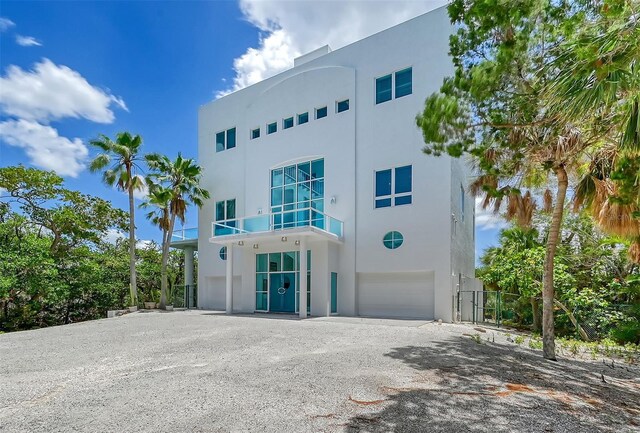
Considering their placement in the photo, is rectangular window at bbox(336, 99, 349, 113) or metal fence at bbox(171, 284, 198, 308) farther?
metal fence at bbox(171, 284, 198, 308)

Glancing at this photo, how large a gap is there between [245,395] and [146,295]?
880 inches

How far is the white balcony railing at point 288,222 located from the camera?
14986mm

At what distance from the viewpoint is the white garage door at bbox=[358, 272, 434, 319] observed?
47.9ft

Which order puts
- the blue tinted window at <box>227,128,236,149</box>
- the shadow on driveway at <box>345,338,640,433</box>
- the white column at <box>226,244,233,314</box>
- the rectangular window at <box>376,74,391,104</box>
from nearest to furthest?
the shadow on driveway at <box>345,338,640,433</box> → the rectangular window at <box>376,74,391,104</box> → the white column at <box>226,244,233,314</box> → the blue tinted window at <box>227,128,236,149</box>

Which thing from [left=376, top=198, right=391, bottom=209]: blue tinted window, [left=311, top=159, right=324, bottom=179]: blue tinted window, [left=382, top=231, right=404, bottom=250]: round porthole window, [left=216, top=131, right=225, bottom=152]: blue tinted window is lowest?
[left=382, top=231, right=404, bottom=250]: round porthole window

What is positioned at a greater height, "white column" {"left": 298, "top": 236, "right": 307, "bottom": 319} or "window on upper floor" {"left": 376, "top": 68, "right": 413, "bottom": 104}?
"window on upper floor" {"left": 376, "top": 68, "right": 413, "bottom": 104}

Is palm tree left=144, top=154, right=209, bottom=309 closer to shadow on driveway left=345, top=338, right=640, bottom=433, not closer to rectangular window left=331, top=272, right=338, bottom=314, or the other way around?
rectangular window left=331, top=272, right=338, bottom=314

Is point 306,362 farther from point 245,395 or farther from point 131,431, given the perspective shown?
point 131,431

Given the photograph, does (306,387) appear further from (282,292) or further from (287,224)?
(282,292)

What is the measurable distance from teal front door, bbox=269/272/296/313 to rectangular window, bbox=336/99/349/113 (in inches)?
316

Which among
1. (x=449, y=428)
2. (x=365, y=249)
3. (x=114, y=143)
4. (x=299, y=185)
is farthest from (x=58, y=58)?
(x=449, y=428)

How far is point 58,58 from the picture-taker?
14.4 m

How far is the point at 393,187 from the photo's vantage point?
15445 millimetres

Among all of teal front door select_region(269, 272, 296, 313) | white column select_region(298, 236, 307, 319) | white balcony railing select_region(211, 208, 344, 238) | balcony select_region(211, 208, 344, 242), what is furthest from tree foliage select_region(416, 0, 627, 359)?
teal front door select_region(269, 272, 296, 313)
